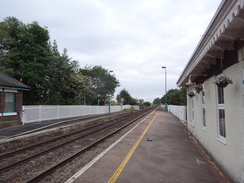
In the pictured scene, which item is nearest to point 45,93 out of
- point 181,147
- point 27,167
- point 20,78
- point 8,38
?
point 20,78

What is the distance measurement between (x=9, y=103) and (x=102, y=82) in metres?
38.1

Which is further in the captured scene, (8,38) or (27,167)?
(8,38)

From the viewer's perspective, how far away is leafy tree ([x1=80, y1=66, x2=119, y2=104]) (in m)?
50.0

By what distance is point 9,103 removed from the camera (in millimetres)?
13539

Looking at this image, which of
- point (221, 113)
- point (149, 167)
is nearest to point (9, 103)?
point (149, 167)

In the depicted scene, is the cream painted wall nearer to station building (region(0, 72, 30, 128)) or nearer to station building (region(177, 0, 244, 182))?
station building (region(177, 0, 244, 182))

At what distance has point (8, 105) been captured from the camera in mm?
13422

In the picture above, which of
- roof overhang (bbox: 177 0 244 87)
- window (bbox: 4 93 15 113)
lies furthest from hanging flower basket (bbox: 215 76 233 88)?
window (bbox: 4 93 15 113)

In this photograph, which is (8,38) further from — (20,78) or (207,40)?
(207,40)

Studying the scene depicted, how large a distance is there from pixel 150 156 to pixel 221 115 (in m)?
2.73

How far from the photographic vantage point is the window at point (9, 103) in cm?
1324

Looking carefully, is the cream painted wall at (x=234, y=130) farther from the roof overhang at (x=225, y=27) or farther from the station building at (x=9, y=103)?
the station building at (x=9, y=103)

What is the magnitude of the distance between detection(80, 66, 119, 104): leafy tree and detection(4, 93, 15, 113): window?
3483 centimetres

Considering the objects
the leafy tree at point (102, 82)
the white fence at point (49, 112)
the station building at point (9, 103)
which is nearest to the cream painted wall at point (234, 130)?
the station building at point (9, 103)
